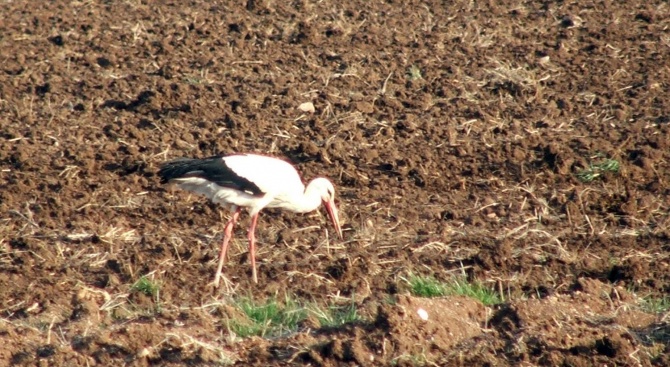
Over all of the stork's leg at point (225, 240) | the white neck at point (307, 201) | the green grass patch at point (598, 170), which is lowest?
the green grass patch at point (598, 170)

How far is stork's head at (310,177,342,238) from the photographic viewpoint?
9.66m

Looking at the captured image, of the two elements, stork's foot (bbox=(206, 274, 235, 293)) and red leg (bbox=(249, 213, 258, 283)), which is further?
red leg (bbox=(249, 213, 258, 283))

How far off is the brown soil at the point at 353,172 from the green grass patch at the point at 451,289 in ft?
0.56

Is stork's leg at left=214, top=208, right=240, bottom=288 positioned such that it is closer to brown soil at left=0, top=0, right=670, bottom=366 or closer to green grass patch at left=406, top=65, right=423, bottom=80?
brown soil at left=0, top=0, right=670, bottom=366

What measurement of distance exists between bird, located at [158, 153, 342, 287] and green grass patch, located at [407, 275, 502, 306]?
58.4 inches

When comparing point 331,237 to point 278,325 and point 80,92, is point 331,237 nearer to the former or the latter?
point 278,325

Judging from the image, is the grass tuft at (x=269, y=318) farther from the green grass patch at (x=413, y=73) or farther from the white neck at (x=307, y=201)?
the green grass patch at (x=413, y=73)

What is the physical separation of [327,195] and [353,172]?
1488 mm

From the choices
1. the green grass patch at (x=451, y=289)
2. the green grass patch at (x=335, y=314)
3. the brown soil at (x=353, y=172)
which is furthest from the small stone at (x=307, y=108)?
the green grass patch at (x=335, y=314)

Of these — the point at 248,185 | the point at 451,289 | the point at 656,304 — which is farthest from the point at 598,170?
the point at 248,185

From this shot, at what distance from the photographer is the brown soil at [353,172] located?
274 inches

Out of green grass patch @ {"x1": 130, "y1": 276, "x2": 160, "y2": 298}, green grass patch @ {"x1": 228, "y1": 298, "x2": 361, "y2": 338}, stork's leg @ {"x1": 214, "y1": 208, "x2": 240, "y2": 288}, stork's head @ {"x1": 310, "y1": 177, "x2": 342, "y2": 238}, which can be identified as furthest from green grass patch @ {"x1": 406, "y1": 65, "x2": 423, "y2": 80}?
green grass patch @ {"x1": 228, "y1": 298, "x2": 361, "y2": 338}

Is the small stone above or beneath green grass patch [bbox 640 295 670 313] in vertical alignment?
beneath

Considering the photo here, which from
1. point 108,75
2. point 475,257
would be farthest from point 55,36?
point 475,257
